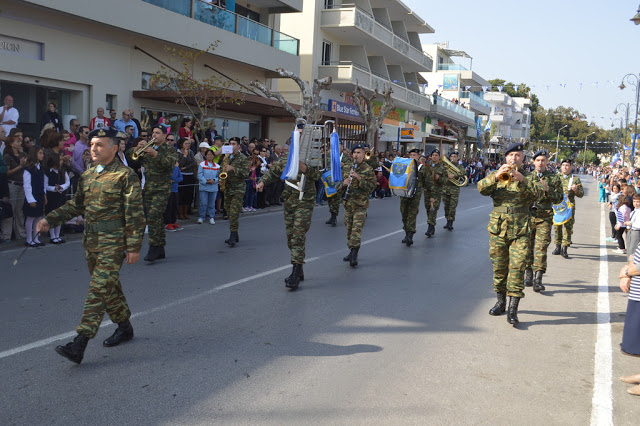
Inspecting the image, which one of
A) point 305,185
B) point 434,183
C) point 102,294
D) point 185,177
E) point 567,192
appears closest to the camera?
point 102,294

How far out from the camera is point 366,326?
6.07 metres

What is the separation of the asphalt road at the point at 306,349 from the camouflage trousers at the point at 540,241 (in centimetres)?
46

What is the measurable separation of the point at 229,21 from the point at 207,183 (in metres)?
10.6

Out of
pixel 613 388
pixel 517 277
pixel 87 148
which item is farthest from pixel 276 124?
pixel 613 388

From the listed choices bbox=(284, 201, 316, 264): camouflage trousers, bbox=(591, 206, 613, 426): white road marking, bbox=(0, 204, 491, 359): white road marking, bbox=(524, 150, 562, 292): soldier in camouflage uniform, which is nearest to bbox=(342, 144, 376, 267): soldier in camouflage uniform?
bbox=(0, 204, 491, 359): white road marking

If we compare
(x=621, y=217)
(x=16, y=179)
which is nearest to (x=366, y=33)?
(x=621, y=217)

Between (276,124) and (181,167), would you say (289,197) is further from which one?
(276,124)

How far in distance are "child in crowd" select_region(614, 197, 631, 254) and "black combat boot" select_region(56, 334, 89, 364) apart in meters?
11.1

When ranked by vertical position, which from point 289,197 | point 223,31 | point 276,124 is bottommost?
point 289,197

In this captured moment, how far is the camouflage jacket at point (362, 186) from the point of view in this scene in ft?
30.9

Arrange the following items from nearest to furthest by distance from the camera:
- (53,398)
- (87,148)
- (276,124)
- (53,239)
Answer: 1. (53,398)
2. (53,239)
3. (87,148)
4. (276,124)

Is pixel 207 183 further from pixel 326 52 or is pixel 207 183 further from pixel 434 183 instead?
pixel 326 52

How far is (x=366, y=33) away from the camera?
33406mm

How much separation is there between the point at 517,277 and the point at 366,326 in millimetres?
1817
